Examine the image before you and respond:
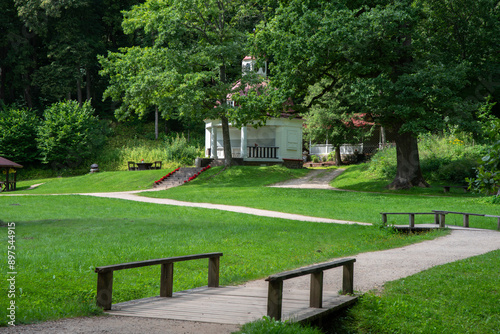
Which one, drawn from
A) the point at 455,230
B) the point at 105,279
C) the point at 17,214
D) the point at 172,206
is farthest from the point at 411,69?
the point at 105,279

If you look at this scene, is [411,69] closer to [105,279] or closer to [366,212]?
[366,212]

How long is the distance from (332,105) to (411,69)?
14.8 m

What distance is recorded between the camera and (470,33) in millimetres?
26016

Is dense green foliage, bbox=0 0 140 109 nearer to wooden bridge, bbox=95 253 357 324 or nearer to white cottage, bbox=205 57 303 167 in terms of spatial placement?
white cottage, bbox=205 57 303 167

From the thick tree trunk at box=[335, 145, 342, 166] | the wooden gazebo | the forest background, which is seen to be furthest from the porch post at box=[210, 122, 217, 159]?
the wooden gazebo

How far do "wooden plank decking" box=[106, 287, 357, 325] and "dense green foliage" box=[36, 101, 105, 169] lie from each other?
120 ft

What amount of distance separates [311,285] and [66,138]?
38.6m

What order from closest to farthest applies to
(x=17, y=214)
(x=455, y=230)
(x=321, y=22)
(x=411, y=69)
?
1. (x=455, y=230)
2. (x=17, y=214)
3. (x=321, y=22)
4. (x=411, y=69)

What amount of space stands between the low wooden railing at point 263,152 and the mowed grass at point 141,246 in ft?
66.4

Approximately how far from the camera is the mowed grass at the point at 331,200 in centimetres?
1783

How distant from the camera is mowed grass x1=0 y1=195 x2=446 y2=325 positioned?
6.81m

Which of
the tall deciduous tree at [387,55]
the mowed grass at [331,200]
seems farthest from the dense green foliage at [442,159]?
the tall deciduous tree at [387,55]

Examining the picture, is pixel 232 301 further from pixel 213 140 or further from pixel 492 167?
pixel 213 140

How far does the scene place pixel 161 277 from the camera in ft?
21.2
